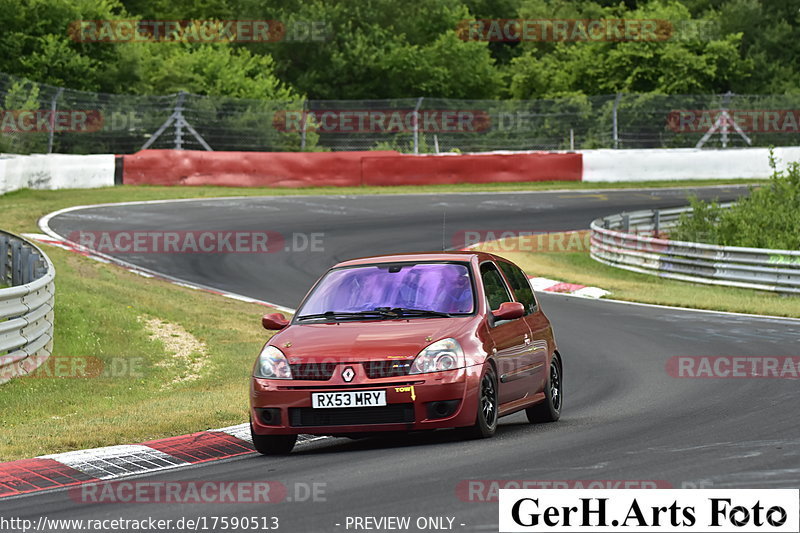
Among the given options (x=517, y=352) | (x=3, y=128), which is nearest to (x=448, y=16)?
(x=3, y=128)

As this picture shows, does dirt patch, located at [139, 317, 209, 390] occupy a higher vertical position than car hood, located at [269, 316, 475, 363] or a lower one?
lower

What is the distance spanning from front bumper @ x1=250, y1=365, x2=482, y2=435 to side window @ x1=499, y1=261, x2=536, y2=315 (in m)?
1.90

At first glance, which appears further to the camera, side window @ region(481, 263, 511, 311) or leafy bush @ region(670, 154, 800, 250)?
leafy bush @ region(670, 154, 800, 250)

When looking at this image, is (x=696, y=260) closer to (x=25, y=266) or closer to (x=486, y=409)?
(x=25, y=266)

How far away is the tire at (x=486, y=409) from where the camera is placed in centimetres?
912

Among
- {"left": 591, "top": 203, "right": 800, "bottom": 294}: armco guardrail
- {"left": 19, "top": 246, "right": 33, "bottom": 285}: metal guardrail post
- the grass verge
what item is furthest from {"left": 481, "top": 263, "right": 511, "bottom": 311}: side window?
{"left": 591, "top": 203, "right": 800, "bottom": 294}: armco guardrail

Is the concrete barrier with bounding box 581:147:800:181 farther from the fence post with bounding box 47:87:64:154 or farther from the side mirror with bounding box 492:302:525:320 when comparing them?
the side mirror with bounding box 492:302:525:320

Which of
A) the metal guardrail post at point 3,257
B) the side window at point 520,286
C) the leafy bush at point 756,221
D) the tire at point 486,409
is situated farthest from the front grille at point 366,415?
the leafy bush at point 756,221

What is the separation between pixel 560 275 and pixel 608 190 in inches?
589

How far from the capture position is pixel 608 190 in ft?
130

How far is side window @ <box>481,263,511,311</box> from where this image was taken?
10.2 m

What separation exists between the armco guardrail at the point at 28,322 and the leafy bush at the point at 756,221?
15.9 m

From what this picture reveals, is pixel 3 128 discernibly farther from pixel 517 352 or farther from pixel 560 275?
pixel 517 352

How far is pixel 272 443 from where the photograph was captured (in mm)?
9273
